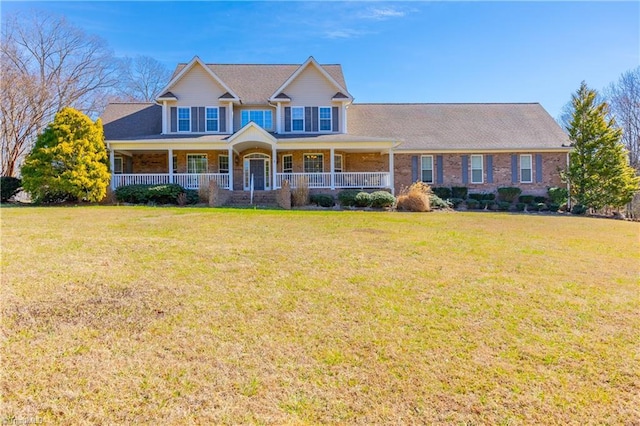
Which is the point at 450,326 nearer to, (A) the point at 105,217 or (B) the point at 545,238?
(B) the point at 545,238

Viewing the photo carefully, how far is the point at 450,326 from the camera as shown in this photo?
4359 mm

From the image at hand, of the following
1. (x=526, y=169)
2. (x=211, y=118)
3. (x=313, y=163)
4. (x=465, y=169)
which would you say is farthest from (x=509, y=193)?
(x=211, y=118)

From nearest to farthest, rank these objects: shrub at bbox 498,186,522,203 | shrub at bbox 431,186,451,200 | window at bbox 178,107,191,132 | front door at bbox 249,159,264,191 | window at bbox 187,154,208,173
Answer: window at bbox 178,107,191,132
window at bbox 187,154,208,173
shrub at bbox 431,186,451,200
front door at bbox 249,159,264,191
shrub at bbox 498,186,522,203

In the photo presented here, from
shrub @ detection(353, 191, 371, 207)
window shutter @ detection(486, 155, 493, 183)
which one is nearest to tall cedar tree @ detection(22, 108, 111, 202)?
shrub @ detection(353, 191, 371, 207)

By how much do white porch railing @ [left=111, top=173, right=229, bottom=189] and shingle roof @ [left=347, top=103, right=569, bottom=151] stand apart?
382 inches

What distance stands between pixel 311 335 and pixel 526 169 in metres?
24.6

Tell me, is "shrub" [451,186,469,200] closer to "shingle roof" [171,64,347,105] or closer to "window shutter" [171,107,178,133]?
"shingle roof" [171,64,347,105]

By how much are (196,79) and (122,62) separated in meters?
22.6

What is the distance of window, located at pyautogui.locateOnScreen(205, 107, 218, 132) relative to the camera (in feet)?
73.4

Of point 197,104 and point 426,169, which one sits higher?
point 197,104

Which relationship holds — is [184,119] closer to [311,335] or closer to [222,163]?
[222,163]

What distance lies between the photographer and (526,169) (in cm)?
2408

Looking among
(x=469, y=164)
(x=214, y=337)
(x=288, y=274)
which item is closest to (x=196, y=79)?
(x=469, y=164)

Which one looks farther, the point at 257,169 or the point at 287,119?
the point at 257,169
